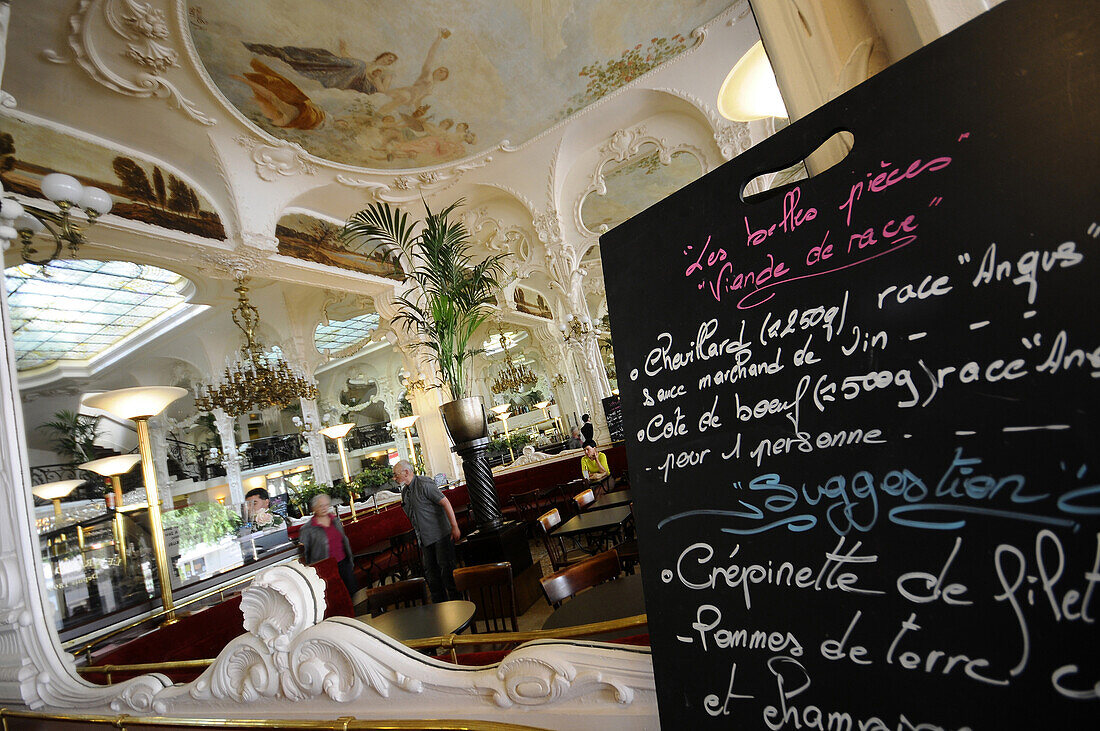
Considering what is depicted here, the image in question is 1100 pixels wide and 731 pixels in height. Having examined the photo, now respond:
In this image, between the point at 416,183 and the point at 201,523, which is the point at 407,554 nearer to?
the point at 201,523

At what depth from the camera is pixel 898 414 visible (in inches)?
20.9

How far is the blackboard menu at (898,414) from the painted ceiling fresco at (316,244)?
25.0 feet

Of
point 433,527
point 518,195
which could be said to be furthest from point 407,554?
point 518,195

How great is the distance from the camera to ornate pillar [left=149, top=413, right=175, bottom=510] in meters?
14.6

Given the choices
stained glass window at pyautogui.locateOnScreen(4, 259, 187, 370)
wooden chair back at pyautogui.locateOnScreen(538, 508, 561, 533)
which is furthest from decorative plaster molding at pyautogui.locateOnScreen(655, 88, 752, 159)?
stained glass window at pyautogui.locateOnScreen(4, 259, 187, 370)

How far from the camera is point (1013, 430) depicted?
46 cm

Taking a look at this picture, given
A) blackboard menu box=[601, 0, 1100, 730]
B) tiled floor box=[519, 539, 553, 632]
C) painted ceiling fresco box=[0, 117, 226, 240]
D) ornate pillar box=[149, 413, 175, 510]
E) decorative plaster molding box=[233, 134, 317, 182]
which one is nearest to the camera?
blackboard menu box=[601, 0, 1100, 730]

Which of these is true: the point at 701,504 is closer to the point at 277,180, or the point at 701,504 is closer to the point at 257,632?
the point at 257,632

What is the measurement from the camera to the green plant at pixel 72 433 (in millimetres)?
12793

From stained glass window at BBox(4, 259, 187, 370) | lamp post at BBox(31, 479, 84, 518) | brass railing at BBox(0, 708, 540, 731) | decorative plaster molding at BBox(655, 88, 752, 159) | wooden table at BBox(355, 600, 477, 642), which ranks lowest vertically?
wooden table at BBox(355, 600, 477, 642)

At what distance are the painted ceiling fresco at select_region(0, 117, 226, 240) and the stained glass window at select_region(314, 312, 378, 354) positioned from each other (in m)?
10.6

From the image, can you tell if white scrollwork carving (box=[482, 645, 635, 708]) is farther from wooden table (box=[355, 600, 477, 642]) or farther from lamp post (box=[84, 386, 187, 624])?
lamp post (box=[84, 386, 187, 624])

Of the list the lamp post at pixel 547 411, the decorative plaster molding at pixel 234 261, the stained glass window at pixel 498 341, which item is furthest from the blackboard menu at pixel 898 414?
the lamp post at pixel 547 411

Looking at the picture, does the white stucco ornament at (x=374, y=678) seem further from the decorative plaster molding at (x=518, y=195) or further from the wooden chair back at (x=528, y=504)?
the decorative plaster molding at (x=518, y=195)
